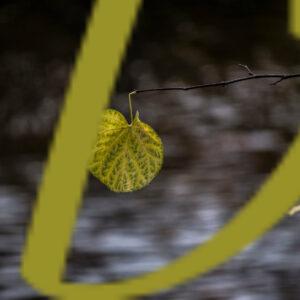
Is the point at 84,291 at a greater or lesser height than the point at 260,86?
lesser

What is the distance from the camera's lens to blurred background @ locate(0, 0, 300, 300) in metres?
2.07

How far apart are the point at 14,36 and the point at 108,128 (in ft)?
8.98

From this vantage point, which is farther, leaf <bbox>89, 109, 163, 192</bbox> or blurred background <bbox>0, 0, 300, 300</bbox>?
blurred background <bbox>0, 0, 300, 300</bbox>

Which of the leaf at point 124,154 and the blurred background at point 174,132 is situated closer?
the leaf at point 124,154

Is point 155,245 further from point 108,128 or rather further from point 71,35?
point 108,128

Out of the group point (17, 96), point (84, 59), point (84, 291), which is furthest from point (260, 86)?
point (84, 59)

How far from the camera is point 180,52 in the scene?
10.5 ft

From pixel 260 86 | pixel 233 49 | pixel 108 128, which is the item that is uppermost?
pixel 233 49

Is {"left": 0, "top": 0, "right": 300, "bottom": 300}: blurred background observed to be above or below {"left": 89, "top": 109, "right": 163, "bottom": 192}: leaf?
above

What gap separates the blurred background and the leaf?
1437mm

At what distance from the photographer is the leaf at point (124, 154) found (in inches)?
20.3

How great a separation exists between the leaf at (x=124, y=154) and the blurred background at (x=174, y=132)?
1437mm

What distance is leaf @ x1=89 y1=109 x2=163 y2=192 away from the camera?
516 millimetres

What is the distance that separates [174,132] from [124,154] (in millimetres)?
2145
